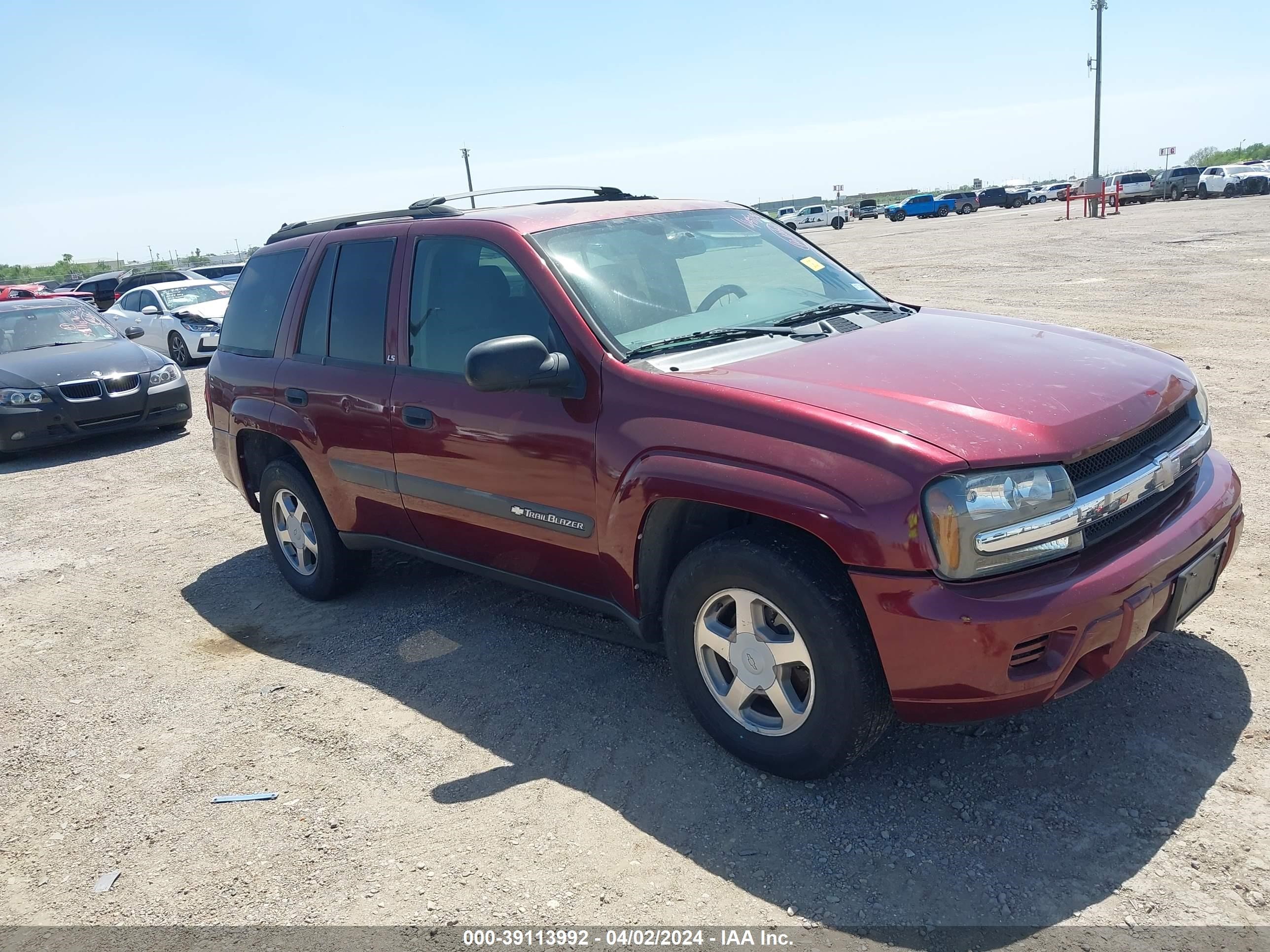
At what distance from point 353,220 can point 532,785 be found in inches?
121

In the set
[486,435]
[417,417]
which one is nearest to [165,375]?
[417,417]

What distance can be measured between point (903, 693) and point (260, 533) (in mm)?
5317

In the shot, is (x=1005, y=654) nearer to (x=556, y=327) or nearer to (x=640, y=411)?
(x=640, y=411)

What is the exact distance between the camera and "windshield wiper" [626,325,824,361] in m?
3.64

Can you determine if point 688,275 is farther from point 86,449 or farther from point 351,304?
point 86,449

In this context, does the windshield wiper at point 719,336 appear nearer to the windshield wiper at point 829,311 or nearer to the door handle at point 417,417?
the windshield wiper at point 829,311

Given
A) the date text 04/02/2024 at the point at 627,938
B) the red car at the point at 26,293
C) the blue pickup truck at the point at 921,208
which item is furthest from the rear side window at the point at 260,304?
the blue pickup truck at the point at 921,208

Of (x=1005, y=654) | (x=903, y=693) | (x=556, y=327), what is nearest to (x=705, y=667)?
(x=903, y=693)

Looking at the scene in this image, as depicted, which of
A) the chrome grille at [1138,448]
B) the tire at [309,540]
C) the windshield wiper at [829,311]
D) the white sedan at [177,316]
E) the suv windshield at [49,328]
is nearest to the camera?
the chrome grille at [1138,448]

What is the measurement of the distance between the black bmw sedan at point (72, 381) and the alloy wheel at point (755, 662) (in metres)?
9.01

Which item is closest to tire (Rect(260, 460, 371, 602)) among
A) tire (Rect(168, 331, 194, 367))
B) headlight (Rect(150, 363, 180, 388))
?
headlight (Rect(150, 363, 180, 388))

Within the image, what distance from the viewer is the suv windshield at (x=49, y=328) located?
35.8ft

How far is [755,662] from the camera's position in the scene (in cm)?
320

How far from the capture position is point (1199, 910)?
8.33 feet
